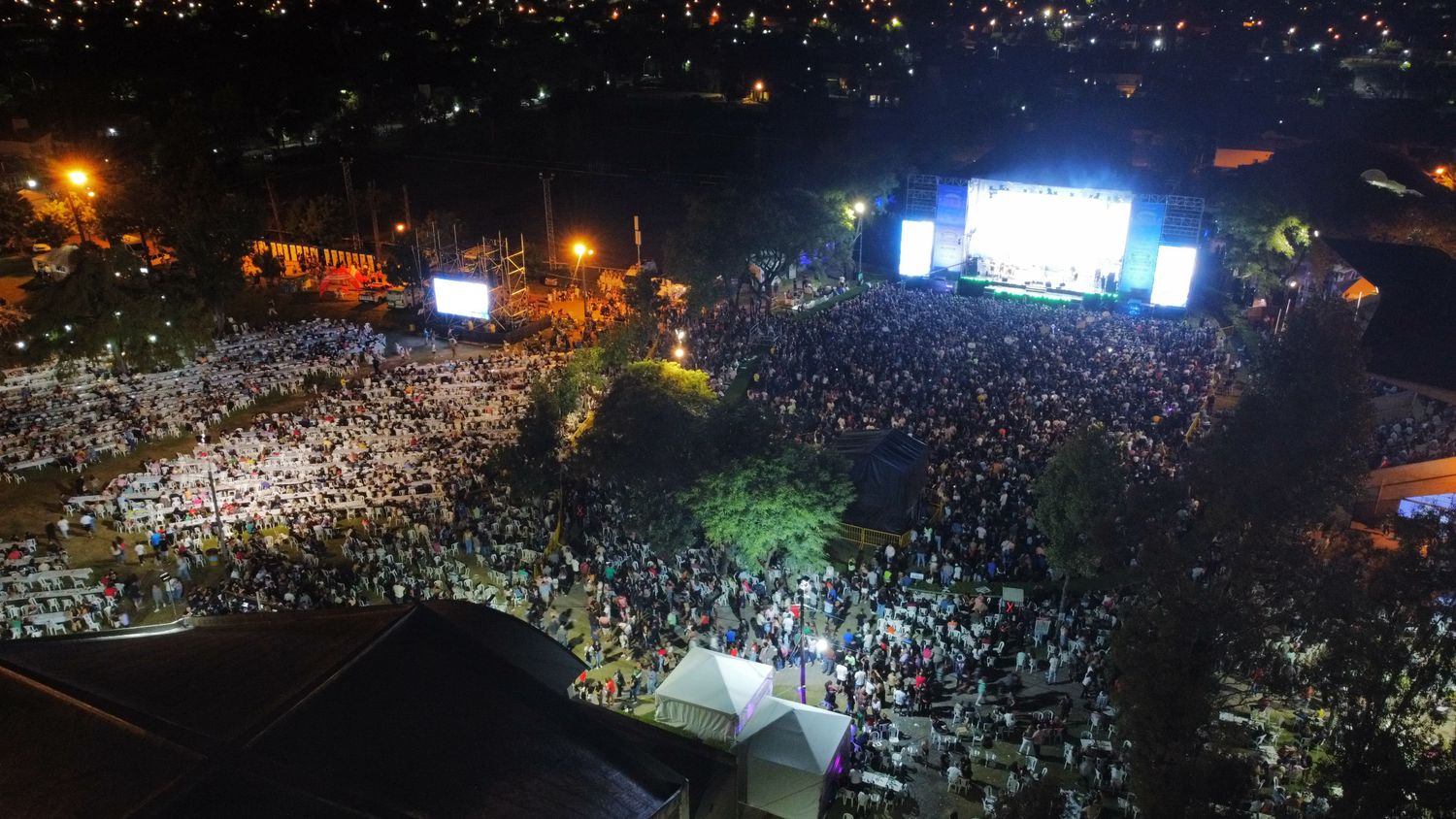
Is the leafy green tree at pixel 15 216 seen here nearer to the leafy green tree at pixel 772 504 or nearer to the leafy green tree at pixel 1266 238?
the leafy green tree at pixel 772 504

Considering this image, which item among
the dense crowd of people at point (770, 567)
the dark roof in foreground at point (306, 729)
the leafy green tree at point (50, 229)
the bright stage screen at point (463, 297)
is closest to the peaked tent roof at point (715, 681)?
the dense crowd of people at point (770, 567)

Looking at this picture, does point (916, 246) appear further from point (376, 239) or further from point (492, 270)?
point (376, 239)

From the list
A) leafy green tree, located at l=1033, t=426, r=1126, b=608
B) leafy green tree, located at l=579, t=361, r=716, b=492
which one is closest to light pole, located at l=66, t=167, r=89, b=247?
leafy green tree, located at l=579, t=361, r=716, b=492

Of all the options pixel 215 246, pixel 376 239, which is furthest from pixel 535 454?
pixel 376 239

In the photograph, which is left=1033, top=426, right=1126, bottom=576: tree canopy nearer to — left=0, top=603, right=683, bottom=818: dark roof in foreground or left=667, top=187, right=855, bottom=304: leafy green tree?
left=0, top=603, right=683, bottom=818: dark roof in foreground

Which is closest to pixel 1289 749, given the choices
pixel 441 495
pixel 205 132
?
pixel 441 495

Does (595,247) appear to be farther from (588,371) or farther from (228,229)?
(588,371)

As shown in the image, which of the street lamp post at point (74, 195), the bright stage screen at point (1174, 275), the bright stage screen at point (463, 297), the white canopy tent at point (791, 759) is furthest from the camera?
the street lamp post at point (74, 195)
